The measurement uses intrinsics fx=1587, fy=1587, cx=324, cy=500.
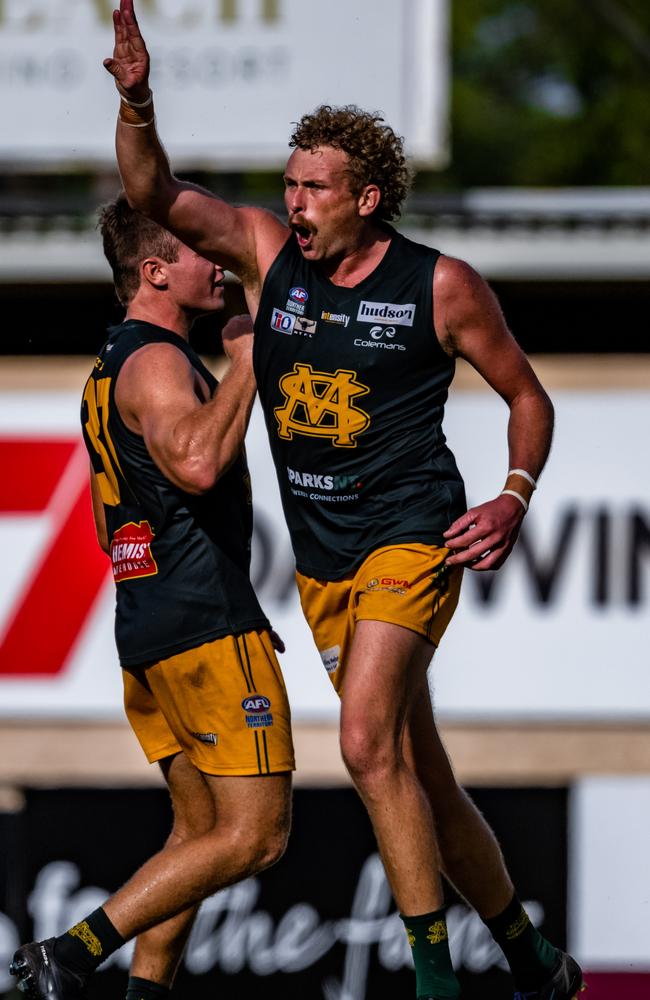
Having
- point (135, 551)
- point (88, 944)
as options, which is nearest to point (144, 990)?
point (88, 944)

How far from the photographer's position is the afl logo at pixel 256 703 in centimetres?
445

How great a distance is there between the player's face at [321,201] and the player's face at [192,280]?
0.51 meters

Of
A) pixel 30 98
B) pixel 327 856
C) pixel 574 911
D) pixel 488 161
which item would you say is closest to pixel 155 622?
pixel 327 856

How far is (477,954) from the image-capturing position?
288 inches

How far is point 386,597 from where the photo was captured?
4.12m

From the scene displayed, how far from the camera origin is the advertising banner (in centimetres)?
736

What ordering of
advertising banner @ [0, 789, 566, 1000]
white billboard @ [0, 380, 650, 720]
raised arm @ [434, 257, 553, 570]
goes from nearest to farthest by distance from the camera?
raised arm @ [434, 257, 553, 570]
advertising banner @ [0, 789, 566, 1000]
white billboard @ [0, 380, 650, 720]

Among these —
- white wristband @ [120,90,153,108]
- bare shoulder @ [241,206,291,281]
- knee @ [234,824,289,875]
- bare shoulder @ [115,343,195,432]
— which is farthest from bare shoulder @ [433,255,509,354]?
knee @ [234,824,289,875]

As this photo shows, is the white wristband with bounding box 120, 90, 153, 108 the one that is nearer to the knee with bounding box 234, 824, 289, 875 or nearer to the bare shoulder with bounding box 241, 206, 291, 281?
the bare shoulder with bounding box 241, 206, 291, 281

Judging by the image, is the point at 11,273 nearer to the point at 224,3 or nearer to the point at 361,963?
the point at 224,3

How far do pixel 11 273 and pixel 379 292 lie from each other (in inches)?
172

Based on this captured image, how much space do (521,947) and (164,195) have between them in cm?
230

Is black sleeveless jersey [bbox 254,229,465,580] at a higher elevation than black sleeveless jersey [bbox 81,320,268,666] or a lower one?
higher

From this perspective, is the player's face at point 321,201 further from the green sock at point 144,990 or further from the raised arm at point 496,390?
the green sock at point 144,990
